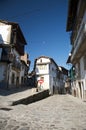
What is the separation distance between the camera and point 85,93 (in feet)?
47.2

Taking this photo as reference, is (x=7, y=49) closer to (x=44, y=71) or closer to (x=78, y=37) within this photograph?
(x=78, y=37)

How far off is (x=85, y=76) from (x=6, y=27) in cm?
1492

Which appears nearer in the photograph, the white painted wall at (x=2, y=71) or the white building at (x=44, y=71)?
the white painted wall at (x=2, y=71)

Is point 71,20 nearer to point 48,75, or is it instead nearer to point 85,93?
point 85,93

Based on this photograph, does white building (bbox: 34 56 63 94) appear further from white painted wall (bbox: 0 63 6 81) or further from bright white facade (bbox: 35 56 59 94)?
white painted wall (bbox: 0 63 6 81)

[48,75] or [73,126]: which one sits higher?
[48,75]

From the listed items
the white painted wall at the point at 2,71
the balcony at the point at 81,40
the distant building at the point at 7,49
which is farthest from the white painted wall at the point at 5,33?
the balcony at the point at 81,40

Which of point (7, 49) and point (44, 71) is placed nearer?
point (7, 49)

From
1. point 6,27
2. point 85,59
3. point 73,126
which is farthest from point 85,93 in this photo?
point 6,27

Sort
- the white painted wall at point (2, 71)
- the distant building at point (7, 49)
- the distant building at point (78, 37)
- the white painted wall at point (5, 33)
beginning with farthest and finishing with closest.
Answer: the white painted wall at point (5, 33), the distant building at point (7, 49), the white painted wall at point (2, 71), the distant building at point (78, 37)

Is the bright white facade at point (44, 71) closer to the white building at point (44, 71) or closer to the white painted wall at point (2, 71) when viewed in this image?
the white building at point (44, 71)

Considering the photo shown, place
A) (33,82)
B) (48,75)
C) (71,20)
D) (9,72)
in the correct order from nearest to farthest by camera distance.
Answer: (71,20)
(9,72)
(48,75)
(33,82)

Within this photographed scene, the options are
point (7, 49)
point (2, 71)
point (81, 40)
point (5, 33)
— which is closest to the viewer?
point (81, 40)

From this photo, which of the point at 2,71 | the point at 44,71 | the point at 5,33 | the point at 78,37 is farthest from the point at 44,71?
the point at 78,37
